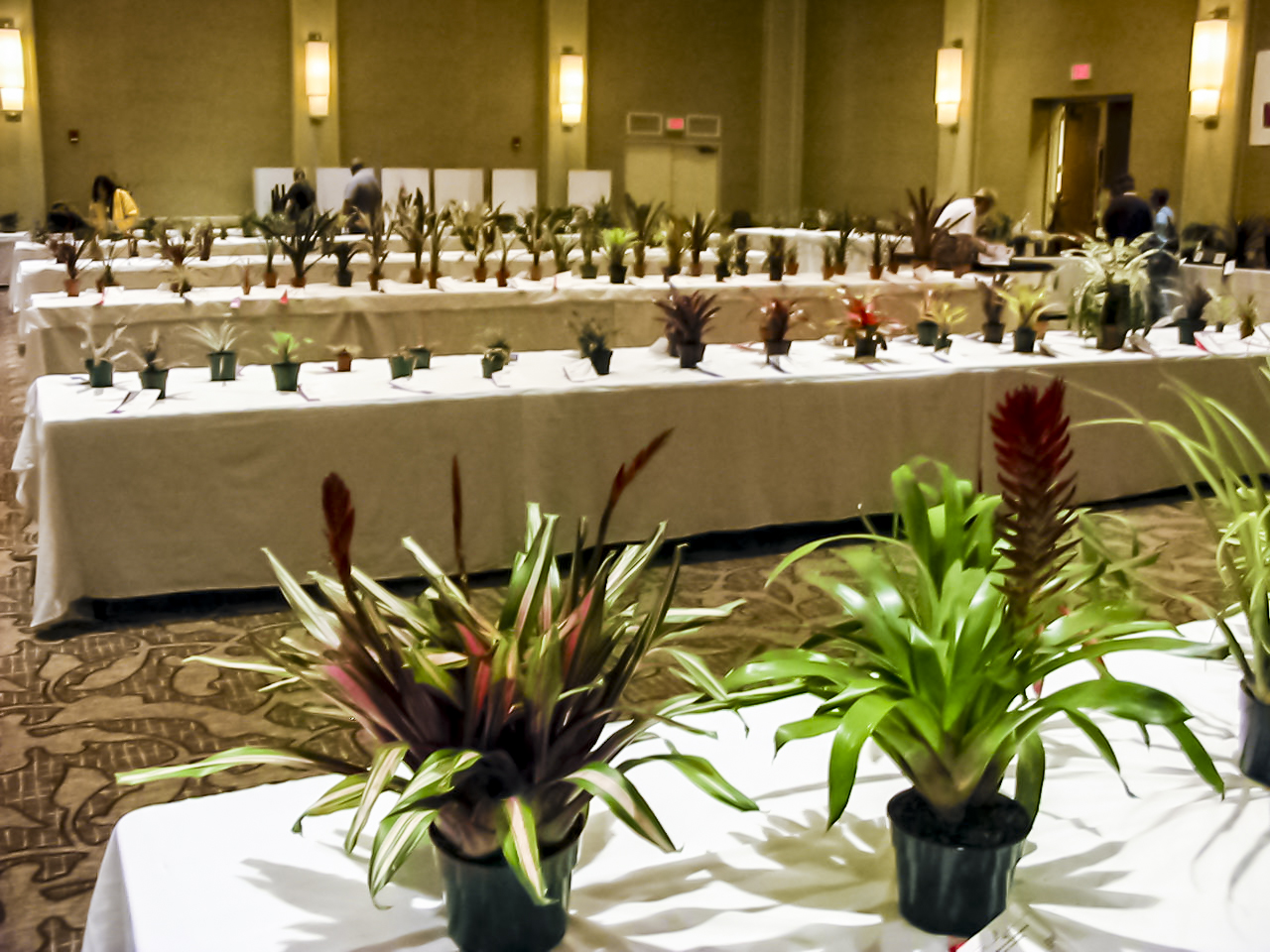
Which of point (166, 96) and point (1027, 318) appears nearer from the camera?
point (1027, 318)

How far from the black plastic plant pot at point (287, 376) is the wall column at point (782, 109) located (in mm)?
12369

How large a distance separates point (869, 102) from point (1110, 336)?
10716 mm

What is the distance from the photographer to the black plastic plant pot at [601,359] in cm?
428

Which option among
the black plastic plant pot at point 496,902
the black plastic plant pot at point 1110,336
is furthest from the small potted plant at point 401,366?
the black plastic plant pot at point 496,902

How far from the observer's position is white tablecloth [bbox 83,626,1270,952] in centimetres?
102

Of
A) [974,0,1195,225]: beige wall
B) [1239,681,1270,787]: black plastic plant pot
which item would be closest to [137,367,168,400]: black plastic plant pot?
[1239,681,1270,787]: black plastic plant pot

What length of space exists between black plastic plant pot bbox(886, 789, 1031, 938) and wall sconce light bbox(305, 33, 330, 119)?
13.9 metres

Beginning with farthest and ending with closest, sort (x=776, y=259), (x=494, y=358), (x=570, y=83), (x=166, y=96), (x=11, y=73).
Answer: (x=570, y=83), (x=166, y=96), (x=11, y=73), (x=776, y=259), (x=494, y=358)

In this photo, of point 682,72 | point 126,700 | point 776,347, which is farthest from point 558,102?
point 126,700

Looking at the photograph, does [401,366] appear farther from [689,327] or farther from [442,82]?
[442,82]

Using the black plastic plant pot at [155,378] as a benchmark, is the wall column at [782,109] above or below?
above

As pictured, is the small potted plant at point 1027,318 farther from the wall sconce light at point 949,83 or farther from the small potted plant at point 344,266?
the wall sconce light at point 949,83

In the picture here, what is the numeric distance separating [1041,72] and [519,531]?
1042 cm

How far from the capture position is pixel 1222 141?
1051 cm
